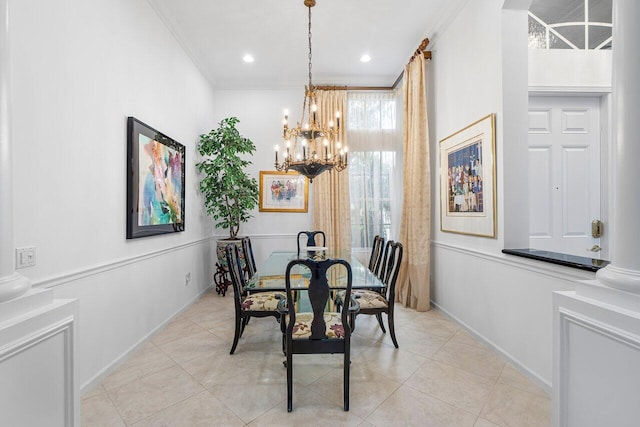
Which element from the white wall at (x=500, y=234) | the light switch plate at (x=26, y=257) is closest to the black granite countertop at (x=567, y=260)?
the white wall at (x=500, y=234)

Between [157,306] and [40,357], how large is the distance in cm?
215

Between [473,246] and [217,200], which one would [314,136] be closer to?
[473,246]

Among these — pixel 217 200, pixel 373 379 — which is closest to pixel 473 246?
pixel 373 379

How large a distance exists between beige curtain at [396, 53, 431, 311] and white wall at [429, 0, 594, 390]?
360 mm

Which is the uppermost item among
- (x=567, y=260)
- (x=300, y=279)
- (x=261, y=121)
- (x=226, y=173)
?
(x=261, y=121)

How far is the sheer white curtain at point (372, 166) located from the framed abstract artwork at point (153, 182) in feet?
8.53

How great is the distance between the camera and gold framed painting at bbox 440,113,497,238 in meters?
2.65

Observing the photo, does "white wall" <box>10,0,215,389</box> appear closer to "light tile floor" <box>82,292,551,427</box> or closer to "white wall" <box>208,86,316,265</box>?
"light tile floor" <box>82,292,551,427</box>

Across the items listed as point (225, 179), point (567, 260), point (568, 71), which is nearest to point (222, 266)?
point (225, 179)

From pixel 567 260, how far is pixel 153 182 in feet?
11.3

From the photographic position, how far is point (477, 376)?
2.25 metres

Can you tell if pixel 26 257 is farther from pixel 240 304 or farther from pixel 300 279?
pixel 300 279

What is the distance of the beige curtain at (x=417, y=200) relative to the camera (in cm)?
375

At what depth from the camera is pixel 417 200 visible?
3.83 meters
